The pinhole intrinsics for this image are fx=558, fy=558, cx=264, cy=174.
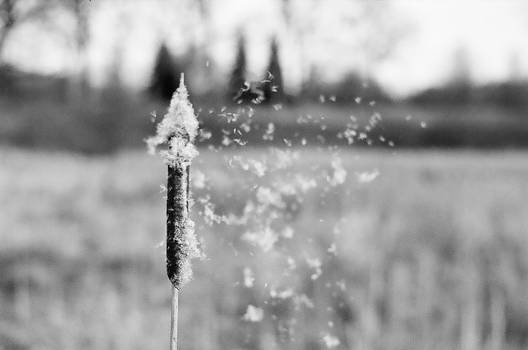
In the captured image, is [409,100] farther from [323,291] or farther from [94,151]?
[323,291]

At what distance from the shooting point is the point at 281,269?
3514mm

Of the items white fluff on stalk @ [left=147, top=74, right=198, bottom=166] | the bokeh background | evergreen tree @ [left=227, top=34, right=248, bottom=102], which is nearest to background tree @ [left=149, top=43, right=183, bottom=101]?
the bokeh background

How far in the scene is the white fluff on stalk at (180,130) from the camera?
58 centimetres

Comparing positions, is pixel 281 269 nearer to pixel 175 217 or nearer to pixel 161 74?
pixel 175 217

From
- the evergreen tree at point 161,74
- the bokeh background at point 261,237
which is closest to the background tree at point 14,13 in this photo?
the bokeh background at point 261,237

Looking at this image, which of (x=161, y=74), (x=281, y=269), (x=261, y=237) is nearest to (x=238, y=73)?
(x=261, y=237)

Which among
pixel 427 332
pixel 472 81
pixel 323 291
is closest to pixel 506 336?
pixel 427 332

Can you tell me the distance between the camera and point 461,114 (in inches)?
720

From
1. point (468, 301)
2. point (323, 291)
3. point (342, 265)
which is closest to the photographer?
point (468, 301)

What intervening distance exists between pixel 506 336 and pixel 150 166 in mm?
5881

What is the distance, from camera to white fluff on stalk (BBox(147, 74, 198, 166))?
582mm

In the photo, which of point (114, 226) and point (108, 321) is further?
point (114, 226)

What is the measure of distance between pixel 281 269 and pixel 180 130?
118 inches

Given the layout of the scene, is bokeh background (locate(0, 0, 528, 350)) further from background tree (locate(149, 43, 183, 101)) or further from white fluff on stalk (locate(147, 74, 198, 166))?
background tree (locate(149, 43, 183, 101))
